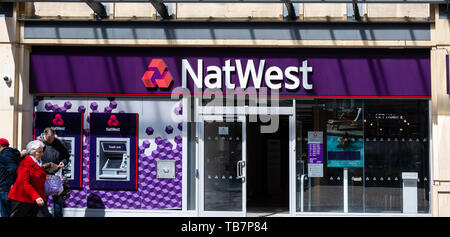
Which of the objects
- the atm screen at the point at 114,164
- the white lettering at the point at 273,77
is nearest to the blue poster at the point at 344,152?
the white lettering at the point at 273,77

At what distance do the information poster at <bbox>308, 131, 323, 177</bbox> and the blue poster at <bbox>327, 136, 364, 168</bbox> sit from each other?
16cm

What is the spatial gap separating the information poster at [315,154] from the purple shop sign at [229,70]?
2.73ft

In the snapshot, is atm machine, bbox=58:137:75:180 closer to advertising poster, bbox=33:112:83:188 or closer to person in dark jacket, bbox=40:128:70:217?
advertising poster, bbox=33:112:83:188

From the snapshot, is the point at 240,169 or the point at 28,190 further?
the point at 240,169

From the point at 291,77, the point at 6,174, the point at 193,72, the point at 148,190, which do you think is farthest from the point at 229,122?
the point at 6,174

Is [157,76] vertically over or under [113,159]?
over

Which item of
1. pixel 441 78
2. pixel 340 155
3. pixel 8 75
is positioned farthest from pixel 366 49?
pixel 8 75

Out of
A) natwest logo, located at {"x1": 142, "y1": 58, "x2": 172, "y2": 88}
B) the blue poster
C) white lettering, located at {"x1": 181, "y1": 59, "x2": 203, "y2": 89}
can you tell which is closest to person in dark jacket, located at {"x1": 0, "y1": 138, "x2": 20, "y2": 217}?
natwest logo, located at {"x1": 142, "y1": 58, "x2": 172, "y2": 88}

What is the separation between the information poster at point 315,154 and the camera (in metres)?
10.7

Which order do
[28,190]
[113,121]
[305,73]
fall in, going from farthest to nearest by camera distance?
[113,121]
[305,73]
[28,190]

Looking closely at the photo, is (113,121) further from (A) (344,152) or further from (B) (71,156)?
(A) (344,152)

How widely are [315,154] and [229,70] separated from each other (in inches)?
95.2

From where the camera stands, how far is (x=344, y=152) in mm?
10703

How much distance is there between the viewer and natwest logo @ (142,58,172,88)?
10.8 m
